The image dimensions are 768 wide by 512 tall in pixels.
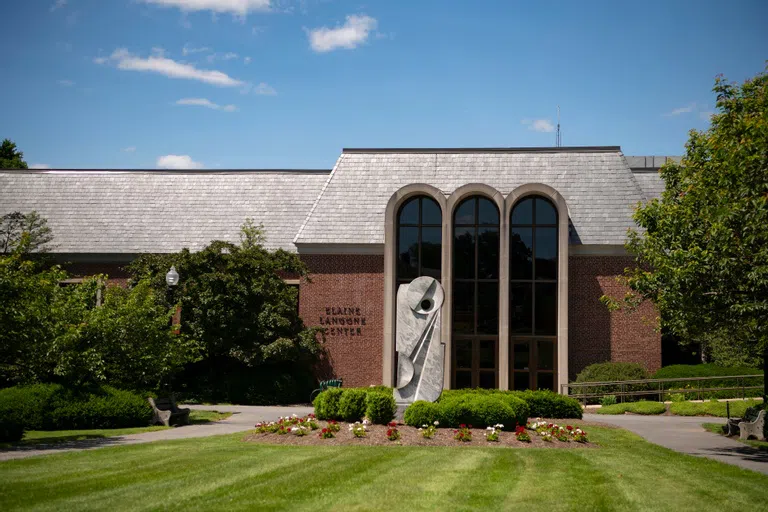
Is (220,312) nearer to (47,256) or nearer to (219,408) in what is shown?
(219,408)

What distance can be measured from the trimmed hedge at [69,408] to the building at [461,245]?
46.0 ft

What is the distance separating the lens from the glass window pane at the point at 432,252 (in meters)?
32.8

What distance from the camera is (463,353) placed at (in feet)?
107

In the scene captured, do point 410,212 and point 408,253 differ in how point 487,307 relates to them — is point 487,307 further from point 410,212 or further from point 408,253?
point 410,212

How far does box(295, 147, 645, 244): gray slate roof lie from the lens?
33875 millimetres

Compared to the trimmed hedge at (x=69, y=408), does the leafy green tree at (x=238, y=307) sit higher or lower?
higher

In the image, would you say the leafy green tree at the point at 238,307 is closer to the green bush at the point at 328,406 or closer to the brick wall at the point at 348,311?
the brick wall at the point at 348,311

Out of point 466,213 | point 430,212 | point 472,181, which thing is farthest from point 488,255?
point 472,181

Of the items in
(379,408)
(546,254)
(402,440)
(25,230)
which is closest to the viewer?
(402,440)

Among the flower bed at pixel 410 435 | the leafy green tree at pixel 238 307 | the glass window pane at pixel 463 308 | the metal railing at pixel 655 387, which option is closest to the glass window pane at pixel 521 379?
the metal railing at pixel 655 387

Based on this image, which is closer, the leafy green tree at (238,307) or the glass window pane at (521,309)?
the leafy green tree at (238,307)

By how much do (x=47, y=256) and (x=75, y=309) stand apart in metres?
15.4

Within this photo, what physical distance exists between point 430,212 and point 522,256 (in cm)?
413

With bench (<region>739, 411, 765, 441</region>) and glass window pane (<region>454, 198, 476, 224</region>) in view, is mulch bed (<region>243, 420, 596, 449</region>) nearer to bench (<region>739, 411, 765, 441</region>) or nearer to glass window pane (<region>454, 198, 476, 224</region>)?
bench (<region>739, 411, 765, 441</region>)
